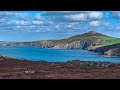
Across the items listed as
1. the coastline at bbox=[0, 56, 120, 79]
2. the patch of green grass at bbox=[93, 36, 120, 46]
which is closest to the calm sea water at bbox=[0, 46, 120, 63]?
the coastline at bbox=[0, 56, 120, 79]

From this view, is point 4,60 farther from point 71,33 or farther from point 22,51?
point 71,33

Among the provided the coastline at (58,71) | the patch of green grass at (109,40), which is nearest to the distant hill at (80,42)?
the patch of green grass at (109,40)

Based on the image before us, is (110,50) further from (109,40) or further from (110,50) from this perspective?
(109,40)

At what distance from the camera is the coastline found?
496 cm

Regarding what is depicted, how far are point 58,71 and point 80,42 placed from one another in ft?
1.89

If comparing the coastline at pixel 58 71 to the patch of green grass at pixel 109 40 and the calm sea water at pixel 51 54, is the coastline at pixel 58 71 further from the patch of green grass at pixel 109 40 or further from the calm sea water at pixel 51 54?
the patch of green grass at pixel 109 40

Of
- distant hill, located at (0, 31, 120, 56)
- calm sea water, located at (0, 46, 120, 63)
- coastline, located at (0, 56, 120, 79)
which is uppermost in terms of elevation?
distant hill, located at (0, 31, 120, 56)

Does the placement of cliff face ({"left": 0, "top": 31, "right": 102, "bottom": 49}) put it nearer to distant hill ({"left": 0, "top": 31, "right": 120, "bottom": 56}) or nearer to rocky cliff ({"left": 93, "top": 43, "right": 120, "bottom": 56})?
distant hill ({"left": 0, "top": 31, "right": 120, "bottom": 56})

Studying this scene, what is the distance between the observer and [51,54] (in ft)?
16.3

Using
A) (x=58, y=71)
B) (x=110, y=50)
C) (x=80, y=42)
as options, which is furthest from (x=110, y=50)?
(x=58, y=71)

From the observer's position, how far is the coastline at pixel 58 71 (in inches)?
195

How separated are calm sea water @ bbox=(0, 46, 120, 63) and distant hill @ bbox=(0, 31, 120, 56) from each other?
0.24ft

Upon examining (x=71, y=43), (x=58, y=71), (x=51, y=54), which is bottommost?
(x=58, y=71)
